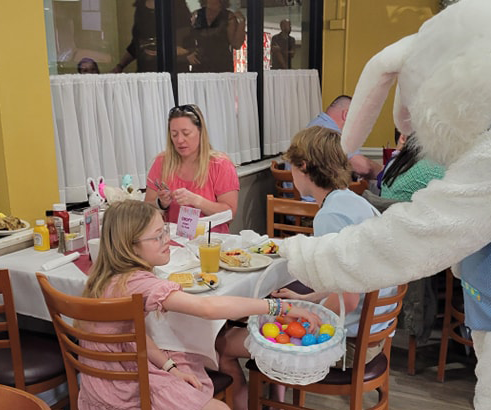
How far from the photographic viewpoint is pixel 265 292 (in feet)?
6.86

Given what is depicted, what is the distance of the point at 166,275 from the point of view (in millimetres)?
1988

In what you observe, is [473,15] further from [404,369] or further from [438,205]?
[404,369]

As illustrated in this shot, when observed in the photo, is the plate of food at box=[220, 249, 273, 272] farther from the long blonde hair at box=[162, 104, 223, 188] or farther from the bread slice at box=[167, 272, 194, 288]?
the long blonde hair at box=[162, 104, 223, 188]

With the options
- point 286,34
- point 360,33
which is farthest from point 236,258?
point 360,33

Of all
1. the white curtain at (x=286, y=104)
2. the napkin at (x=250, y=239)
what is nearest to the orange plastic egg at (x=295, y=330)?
the napkin at (x=250, y=239)

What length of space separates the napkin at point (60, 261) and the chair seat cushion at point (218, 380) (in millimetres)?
675

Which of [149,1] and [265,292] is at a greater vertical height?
[149,1]

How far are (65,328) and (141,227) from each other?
0.37 m

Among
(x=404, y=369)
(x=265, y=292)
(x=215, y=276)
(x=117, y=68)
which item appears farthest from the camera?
(x=117, y=68)

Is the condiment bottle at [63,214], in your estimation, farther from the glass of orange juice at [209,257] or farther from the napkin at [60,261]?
the glass of orange juice at [209,257]

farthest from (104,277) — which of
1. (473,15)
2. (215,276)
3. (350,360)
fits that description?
(473,15)

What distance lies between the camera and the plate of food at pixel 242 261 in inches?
80.4

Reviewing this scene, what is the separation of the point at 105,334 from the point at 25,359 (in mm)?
578

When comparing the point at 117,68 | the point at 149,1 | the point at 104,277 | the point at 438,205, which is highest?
the point at 149,1
